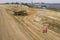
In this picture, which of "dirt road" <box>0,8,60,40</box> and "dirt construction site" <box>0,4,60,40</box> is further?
"dirt construction site" <box>0,4,60,40</box>

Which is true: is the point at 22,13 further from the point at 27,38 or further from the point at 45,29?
the point at 27,38

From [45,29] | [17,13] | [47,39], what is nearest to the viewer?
[47,39]

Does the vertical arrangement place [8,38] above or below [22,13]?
above

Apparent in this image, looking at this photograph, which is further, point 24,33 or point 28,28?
point 28,28

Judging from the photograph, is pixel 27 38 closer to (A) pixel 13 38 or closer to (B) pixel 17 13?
(A) pixel 13 38

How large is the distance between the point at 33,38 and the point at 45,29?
437 cm

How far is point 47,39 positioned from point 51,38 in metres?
0.80

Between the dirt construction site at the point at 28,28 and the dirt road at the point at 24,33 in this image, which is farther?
the dirt construction site at the point at 28,28

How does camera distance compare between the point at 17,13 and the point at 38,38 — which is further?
the point at 17,13

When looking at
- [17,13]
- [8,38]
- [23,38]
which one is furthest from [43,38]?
[17,13]

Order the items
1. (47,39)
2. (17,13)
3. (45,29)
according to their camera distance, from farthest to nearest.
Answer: (17,13) < (45,29) < (47,39)

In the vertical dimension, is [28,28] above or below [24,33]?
below

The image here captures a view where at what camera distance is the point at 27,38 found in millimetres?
20250

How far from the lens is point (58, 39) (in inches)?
800
